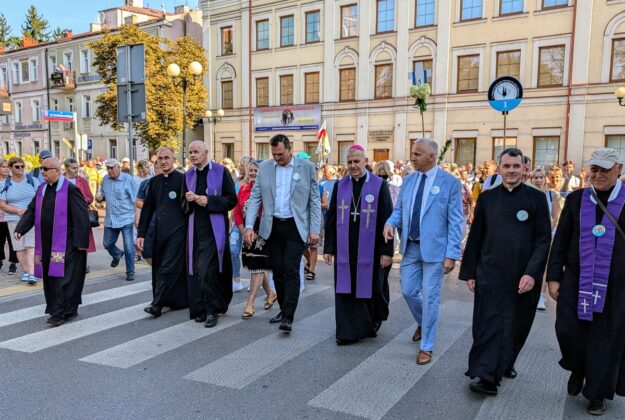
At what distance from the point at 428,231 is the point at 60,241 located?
4.17 meters

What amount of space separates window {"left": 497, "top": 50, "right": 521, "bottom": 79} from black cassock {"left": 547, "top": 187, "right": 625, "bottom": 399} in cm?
2190

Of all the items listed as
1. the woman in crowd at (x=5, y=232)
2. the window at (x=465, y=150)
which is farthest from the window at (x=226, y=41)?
the woman in crowd at (x=5, y=232)

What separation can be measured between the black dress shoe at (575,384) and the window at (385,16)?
24.9 m

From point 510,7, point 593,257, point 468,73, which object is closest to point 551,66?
point 510,7

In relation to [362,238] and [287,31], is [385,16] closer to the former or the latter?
[287,31]

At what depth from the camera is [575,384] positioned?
4.10 meters

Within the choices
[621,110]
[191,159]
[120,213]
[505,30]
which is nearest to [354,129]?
[505,30]

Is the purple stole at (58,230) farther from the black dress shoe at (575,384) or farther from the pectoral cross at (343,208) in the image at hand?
the black dress shoe at (575,384)

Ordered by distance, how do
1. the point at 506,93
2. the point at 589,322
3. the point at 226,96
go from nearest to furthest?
the point at 589,322
the point at 506,93
the point at 226,96

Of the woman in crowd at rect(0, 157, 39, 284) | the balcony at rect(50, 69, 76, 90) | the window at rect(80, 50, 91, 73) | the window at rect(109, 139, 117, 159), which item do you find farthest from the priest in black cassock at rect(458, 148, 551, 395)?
the balcony at rect(50, 69, 76, 90)

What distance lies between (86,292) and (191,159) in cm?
297

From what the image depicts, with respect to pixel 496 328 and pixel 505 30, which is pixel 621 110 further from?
pixel 496 328

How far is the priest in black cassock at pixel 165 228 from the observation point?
21.3 feet

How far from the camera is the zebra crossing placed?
3.99 meters
